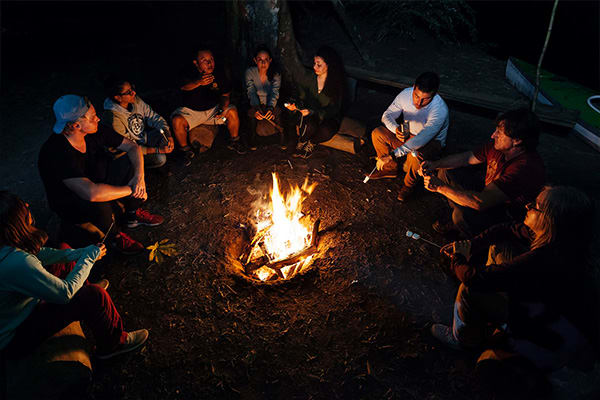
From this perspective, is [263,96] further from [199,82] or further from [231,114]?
[199,82]

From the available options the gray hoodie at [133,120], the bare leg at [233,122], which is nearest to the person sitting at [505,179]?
the bare leg at [233,122]

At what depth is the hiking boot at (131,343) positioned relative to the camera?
3645 millimetres

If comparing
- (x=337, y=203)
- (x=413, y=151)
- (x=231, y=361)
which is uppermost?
(x=413, y=151)

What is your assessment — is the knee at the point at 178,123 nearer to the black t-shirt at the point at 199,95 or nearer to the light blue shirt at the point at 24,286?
the black t-shirt at the point at 199,95

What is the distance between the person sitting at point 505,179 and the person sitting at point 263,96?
10.6 feet

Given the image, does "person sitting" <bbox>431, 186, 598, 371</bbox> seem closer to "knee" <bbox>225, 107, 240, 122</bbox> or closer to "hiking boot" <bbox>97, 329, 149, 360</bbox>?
"hiking boot" <bbox>97, 329, 149, 360</bbox>

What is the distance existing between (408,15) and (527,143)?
1028cm

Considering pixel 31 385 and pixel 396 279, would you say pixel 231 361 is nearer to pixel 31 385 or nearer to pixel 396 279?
pixel 31 385

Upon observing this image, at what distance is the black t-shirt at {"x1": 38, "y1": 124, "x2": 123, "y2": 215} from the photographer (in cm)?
399

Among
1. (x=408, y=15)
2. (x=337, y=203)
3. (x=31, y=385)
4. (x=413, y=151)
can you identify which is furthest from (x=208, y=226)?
(x=408, y=15)

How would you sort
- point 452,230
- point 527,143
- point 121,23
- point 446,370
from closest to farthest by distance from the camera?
point 446,370 < point 527,143 < point 452,230 < point 121,23

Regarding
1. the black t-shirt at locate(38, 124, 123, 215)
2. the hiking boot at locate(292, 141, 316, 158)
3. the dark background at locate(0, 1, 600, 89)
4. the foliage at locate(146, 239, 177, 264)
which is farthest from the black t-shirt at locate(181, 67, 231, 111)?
the dark background at locate(0, 1, 600, 89)

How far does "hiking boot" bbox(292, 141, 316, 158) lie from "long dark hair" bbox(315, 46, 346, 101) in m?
1.02

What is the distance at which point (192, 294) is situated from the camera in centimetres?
436
